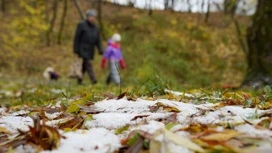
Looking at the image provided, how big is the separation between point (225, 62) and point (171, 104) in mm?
28199

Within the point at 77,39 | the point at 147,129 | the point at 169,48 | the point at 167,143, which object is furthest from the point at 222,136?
the point at 169,48

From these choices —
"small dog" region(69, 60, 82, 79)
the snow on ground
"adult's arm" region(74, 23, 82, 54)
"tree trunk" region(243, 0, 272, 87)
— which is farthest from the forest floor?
"adult's arm" region(74, 23, 82, 54)

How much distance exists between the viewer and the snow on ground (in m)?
2.03

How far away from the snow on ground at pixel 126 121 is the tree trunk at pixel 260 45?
6.42 meters

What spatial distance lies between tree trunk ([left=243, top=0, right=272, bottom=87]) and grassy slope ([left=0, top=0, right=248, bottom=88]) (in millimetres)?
14112

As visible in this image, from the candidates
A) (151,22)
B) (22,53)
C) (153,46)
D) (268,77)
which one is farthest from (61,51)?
(268,77)

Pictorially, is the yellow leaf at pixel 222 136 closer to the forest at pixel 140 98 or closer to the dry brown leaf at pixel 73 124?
the forest at pixel 140 98

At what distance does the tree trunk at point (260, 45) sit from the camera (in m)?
9.40

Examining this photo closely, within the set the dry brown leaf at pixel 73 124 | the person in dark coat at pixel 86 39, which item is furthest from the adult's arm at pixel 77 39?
the dry brown leaf at pixel 73 124

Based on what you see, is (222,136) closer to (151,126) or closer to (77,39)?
(151,126)

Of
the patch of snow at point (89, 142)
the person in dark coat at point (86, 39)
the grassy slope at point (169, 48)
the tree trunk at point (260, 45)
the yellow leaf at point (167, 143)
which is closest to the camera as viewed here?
the yellow leaf at point (167, 143)

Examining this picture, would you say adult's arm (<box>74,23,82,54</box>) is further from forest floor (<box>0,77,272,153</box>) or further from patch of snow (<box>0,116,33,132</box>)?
patch of snow (<box>0,116,33,132</box>)

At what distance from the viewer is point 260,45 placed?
9609 millimetres

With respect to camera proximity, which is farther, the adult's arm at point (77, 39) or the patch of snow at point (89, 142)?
the adult's arm at point (77, 39)
